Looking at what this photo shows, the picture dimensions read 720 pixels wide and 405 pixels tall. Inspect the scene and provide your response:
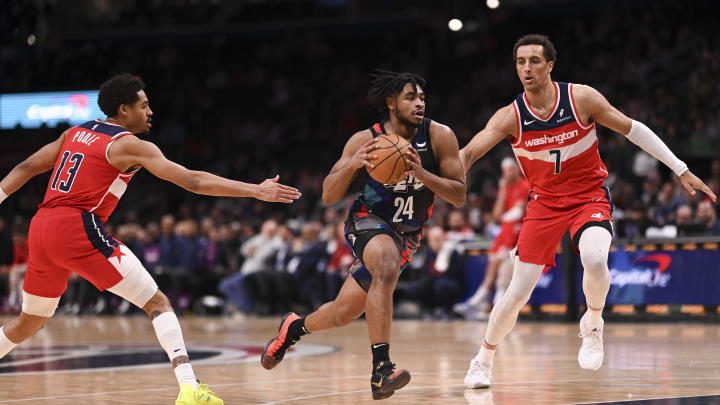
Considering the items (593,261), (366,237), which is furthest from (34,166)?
(593,261)

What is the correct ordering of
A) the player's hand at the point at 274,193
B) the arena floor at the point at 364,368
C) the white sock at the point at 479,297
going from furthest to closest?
the white sock at the point at 479,297, the arena floor at the point at 364,368, the player's hand at the point at 274,193

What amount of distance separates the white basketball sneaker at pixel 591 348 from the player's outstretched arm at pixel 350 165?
6.13 feet

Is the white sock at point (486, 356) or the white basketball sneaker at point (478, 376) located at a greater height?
the white sock at point (486, 356)

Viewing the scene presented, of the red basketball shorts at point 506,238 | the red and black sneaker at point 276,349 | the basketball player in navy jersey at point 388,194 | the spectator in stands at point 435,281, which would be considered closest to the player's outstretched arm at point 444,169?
the basketball player in navy jersey at point 388,194

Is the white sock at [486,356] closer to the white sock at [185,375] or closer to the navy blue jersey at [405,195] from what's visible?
the navy blue jersey at [405,195]

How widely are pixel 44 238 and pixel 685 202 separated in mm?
10640

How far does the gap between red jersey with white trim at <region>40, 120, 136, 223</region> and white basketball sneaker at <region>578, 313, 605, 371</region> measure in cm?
304

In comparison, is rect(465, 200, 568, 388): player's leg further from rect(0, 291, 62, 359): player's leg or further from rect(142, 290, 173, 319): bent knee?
rect(0, 291, 62, 359): player's leg

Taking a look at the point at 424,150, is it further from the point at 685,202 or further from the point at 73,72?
the point at 73,72

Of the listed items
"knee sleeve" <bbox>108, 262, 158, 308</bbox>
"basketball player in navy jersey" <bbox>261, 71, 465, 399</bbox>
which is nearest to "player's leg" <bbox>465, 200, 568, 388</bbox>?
"basketball player in navy jersey" <bbox>261, 71, 465, 399</bbox>

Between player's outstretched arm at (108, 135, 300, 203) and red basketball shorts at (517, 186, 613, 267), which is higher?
player's outstretched arm at (108, 135, 300, 203)

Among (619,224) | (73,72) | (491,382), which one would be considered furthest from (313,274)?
(73,72)

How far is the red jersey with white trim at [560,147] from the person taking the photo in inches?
254

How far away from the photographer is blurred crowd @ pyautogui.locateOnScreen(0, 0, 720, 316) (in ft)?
56.1
